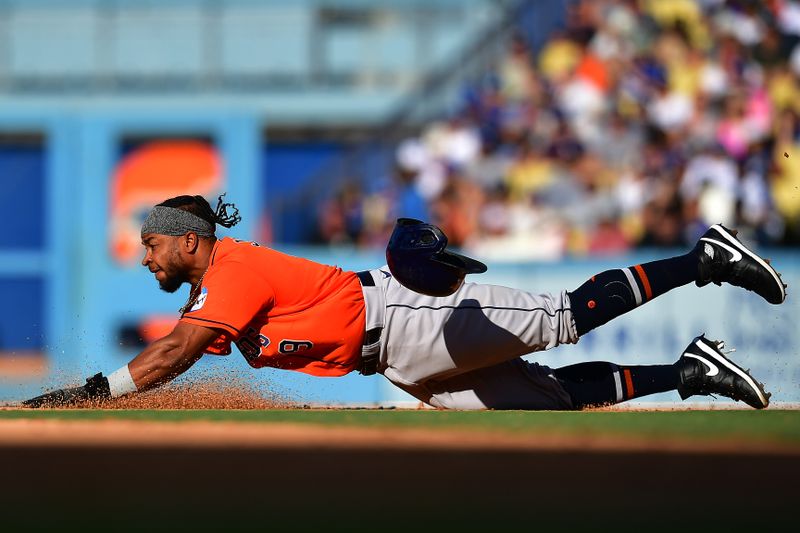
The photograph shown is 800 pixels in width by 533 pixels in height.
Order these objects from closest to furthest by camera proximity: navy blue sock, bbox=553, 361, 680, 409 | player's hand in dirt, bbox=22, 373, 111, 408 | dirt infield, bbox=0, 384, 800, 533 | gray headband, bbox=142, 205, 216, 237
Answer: dirt infield, bbox=0, 384, 800, 533 → player's hand in dirt, bbox=22, 373, 111, 408 → gray headband, bbox=142, 205, 216, 237 → navy blue sock, bbox=553, 361, 680, 409

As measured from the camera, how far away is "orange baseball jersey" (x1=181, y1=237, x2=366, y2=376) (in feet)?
17.5

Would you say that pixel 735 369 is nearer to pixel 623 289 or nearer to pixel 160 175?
pixel 623 289

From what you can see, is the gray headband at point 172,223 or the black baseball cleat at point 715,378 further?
the black baseball cleat at point 715,378

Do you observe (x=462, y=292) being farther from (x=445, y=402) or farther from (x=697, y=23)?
(x=697, y=23)

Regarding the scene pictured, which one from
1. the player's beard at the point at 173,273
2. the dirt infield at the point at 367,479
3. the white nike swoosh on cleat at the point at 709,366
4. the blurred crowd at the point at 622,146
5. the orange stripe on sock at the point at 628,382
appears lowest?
the dirt infield at the point at 367,479

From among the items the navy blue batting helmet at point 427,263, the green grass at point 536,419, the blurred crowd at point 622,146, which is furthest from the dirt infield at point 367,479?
the blurred crowd at point 622,146

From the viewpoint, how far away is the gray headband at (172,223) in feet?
18.5

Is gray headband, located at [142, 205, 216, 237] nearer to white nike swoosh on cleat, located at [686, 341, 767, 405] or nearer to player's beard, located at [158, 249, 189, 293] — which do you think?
player's beard, located at [158, 249, 189, 293]

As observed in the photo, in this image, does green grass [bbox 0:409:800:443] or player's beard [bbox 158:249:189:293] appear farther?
player's beard [bbox 158:249:189:293]

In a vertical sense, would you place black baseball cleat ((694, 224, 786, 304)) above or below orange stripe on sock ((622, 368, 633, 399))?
above

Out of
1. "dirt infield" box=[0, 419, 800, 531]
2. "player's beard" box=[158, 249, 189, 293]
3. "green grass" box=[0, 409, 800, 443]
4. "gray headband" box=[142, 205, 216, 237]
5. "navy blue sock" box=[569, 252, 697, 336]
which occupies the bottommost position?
"dirt infield" box=[0, 419, 800, 531]

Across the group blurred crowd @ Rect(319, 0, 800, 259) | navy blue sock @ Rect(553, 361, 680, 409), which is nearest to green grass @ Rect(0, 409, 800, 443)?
navy blue sock @ Rect(553, 361, 680, 409)

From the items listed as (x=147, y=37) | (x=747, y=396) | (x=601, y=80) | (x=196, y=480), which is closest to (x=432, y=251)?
(x=747, y=396)

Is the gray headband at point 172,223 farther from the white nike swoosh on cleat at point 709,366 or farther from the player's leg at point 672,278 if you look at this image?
the white nike swoosh on cleat at point 709,366
